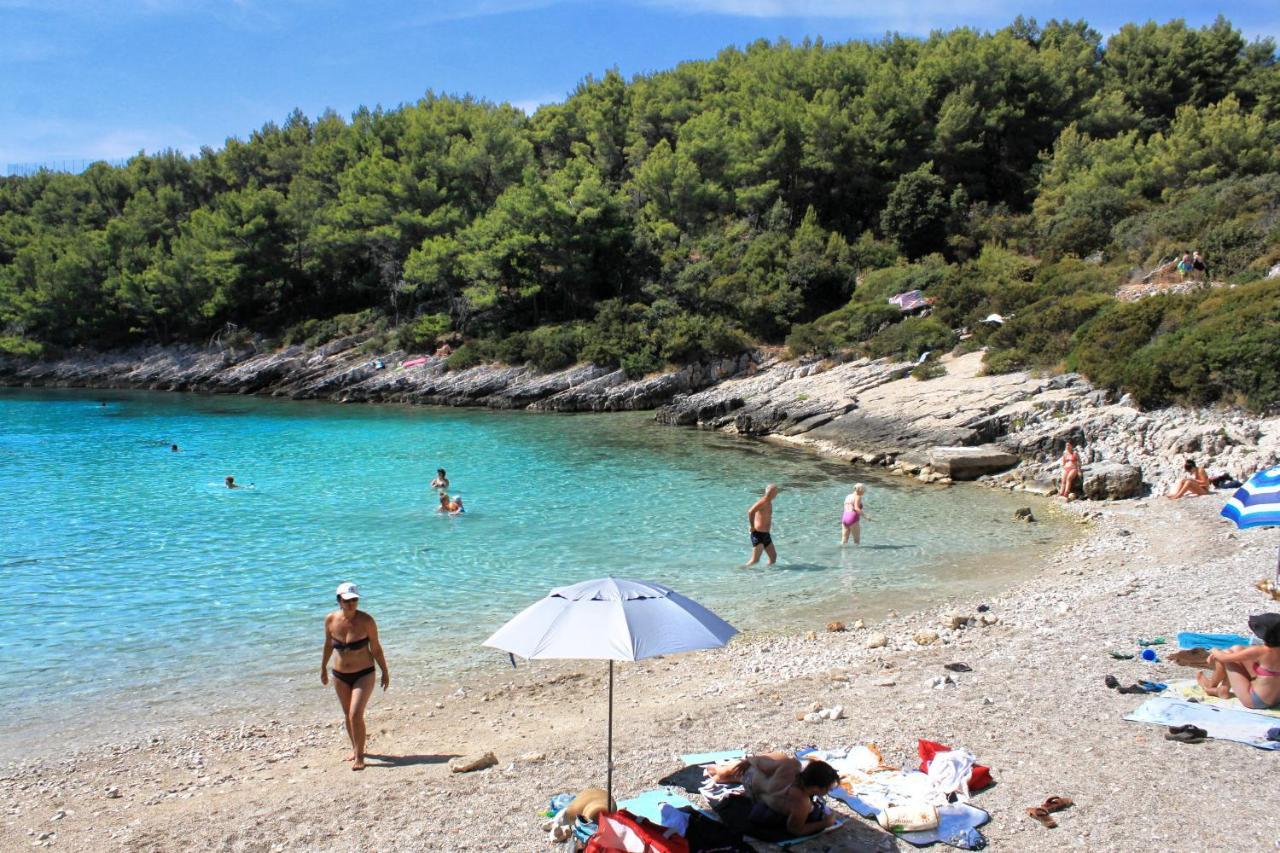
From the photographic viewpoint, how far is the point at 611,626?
5.71 metres

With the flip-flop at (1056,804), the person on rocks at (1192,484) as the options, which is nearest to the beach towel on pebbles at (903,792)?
the flip-flop at (1056,804)

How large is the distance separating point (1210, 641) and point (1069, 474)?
1194cm

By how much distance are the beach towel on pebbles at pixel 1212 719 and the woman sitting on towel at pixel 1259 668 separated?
167 mm

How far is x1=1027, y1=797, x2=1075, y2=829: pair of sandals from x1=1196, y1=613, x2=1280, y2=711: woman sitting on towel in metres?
2.39

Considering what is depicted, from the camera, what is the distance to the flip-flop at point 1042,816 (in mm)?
5688

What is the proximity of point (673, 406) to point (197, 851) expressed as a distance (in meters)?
32.0

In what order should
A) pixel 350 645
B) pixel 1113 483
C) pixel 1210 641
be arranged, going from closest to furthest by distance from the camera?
pixel 350 645 → pixel 1210 641 → pixel 1113 483

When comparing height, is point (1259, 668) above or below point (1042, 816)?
above

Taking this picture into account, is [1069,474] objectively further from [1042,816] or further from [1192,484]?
[1042,816]

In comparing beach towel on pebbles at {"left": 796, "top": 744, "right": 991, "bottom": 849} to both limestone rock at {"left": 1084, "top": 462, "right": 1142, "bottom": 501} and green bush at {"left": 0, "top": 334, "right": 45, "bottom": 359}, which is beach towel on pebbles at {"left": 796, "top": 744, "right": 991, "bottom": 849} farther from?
green bush at {"left": 0, "top": 334, "right": 45, "bottom": 359}

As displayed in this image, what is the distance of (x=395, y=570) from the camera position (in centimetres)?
1487

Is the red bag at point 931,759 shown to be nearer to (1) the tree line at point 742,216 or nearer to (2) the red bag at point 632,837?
(2) the red bag at point 632,837

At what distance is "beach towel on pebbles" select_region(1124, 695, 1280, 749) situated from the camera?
6.68 meters

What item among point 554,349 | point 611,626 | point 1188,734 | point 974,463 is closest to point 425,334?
point 554,349
